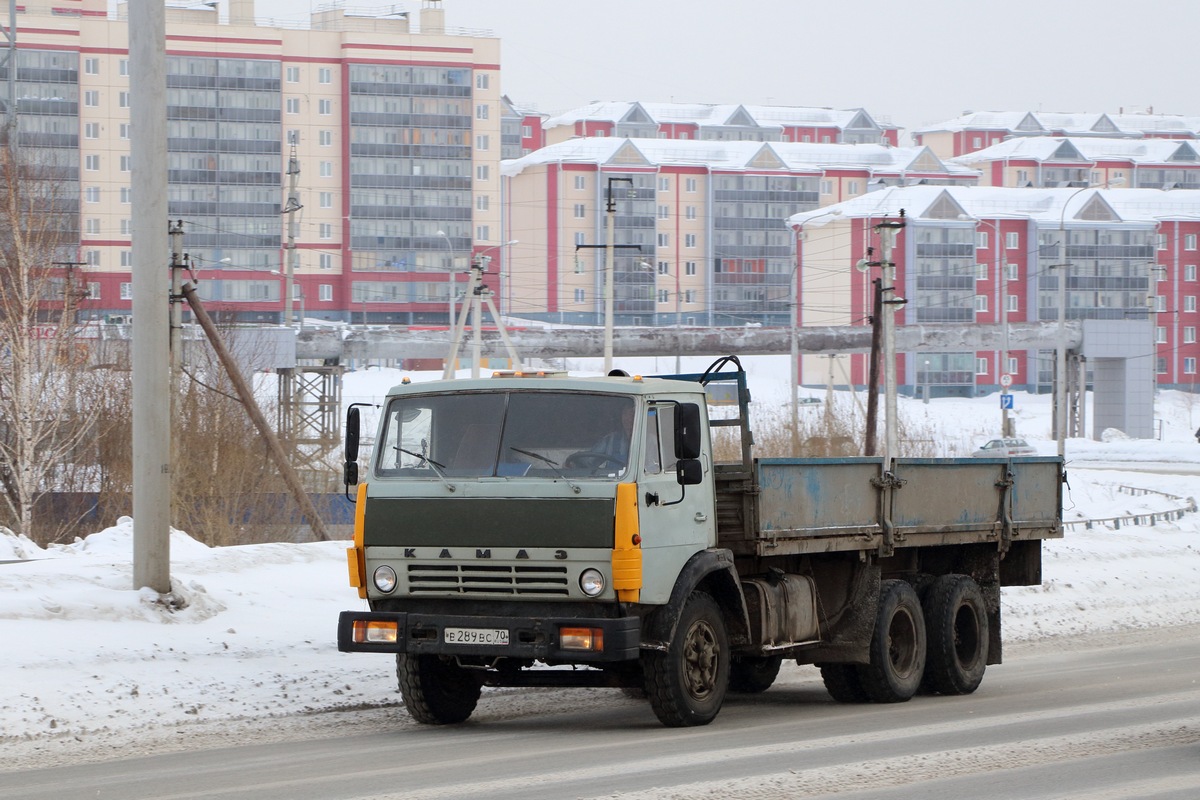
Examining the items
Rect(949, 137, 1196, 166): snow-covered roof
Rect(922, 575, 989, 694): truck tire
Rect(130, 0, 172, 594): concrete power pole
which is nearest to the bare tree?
Rect(130, 0, 172, 594): concrete power pole

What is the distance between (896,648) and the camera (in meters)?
12.9

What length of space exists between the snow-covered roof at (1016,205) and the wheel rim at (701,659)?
10868 centimetres

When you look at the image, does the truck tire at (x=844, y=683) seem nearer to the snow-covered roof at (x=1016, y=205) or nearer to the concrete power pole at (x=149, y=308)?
the concrete power pole at (x=149, y=308)

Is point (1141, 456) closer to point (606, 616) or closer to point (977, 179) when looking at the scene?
point (606, 616)

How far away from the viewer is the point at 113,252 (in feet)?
388

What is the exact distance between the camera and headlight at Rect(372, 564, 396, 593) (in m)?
10.2

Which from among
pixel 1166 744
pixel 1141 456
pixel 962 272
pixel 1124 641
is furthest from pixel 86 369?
pixel 962 272

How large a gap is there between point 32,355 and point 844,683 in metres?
20.9

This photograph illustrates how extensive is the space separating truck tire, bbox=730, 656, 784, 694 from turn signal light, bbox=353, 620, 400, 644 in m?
3.51

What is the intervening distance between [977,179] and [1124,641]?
475ft

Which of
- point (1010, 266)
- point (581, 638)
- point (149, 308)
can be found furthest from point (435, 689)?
point (1010, 266)

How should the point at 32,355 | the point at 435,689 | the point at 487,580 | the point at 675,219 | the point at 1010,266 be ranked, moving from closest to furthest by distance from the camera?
the point at 487,580 < the point at 435,689 < the point at 32,355 < the point at 1010,266 < the point at 675,219

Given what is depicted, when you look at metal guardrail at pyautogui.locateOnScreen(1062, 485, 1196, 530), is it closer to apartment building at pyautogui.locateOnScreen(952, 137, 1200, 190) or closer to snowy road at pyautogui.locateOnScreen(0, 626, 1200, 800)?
snowy road at pyautogui.locateOnScreen(0, 626, 1200, 800)

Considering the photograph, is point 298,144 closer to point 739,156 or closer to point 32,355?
point 739,156
